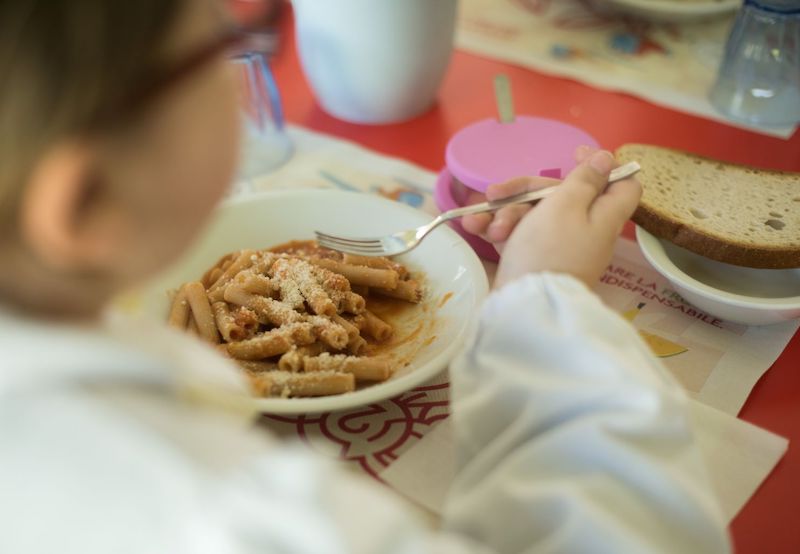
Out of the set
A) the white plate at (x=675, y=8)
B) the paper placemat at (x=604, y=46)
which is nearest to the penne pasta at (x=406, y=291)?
the paper placemat at (x=604, y=46)

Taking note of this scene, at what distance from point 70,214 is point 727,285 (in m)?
0.65

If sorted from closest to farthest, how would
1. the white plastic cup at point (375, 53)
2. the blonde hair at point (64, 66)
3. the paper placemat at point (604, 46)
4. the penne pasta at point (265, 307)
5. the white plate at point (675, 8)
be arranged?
the blonde hair at point (64, 66), the penne pasta at point (265, 307), the white plastic cup at point (375, 53), the paper placemat at point (604, 46), the white plate at point (675, 8)

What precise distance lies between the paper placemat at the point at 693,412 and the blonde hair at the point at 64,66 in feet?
1.21

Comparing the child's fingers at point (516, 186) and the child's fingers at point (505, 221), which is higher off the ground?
the child's fingers at point (516, 186)

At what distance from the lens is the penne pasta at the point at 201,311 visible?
705 millimetres

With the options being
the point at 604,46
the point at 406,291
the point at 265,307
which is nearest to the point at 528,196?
the point at 406,291

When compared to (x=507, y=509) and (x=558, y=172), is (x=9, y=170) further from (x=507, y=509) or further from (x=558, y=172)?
(x=558, y=172)

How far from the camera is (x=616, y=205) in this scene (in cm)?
65

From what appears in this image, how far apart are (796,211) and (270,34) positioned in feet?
2.17

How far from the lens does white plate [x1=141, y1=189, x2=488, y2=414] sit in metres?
0.62

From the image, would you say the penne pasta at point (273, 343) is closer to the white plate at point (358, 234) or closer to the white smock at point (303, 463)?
the white plate at point (358, 234)

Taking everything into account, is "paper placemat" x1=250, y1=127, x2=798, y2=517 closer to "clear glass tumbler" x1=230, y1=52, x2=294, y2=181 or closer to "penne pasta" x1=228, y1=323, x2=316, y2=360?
"penne pasta" x1=228, y1=323, x2=316, y2=360

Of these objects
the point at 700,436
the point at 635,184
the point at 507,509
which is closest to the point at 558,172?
the point at 635,184

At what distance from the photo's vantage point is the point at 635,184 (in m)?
0.67
